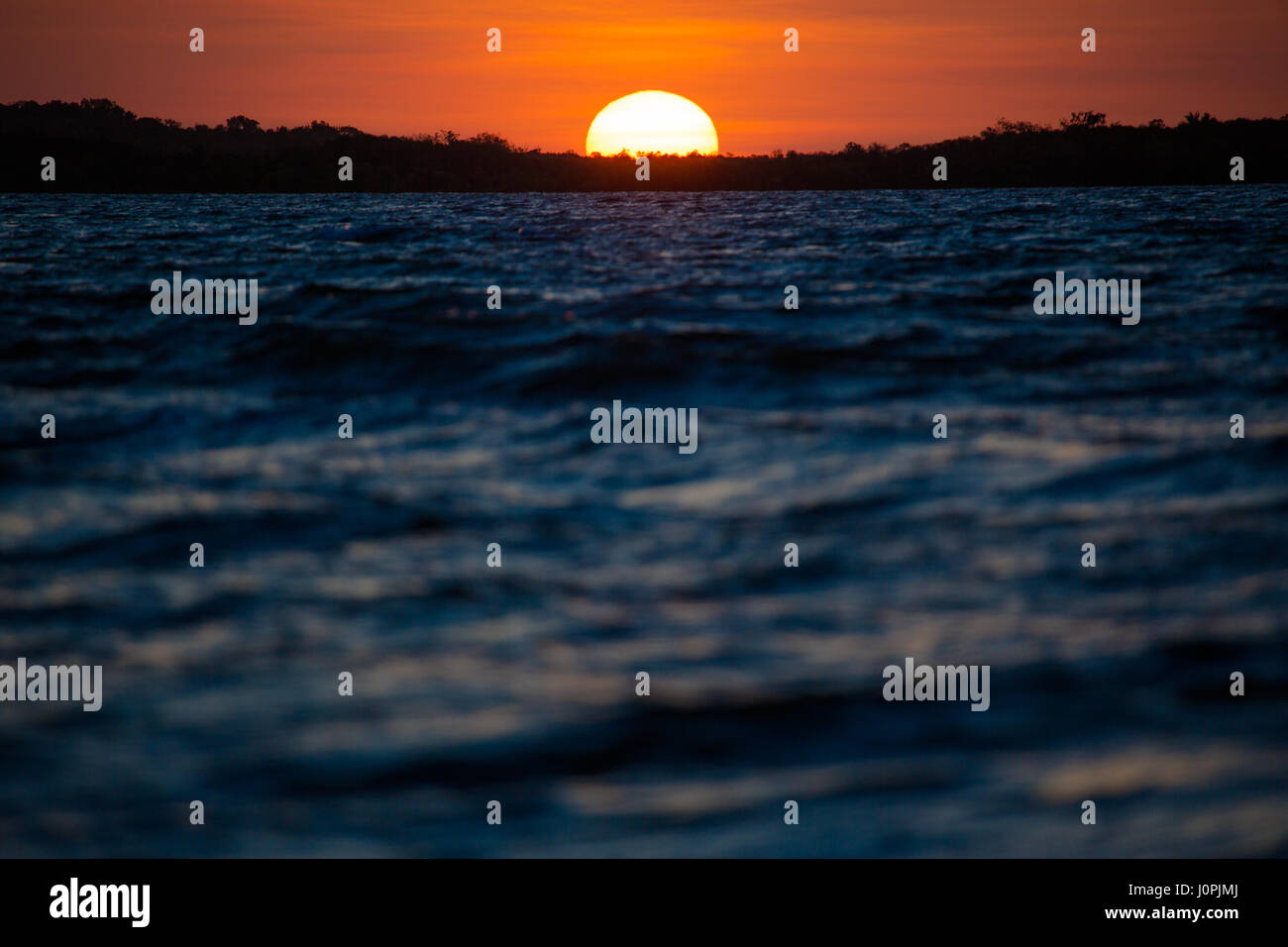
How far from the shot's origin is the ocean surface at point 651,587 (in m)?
5.19

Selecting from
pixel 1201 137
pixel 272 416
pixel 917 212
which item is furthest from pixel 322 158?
pixel 272 416

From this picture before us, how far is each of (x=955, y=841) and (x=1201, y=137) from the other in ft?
428

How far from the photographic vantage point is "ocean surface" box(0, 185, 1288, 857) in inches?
204

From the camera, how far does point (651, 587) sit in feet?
24.4

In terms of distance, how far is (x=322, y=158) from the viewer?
319 feet
